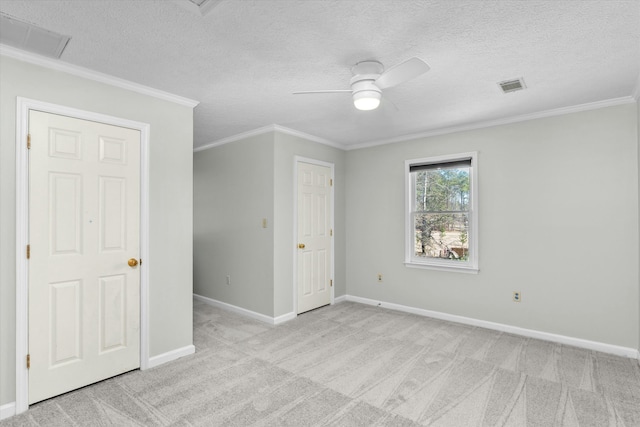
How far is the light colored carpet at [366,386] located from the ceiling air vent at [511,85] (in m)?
2.46

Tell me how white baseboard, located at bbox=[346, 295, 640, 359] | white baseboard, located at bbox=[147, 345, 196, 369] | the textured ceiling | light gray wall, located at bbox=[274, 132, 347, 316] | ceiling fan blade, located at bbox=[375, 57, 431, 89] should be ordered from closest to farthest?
the textured ceiling, ceiling fan blade, located at bbox=[375, 57, 431, 89], white baseboard, located at bbox=[147, 345, 196, 369], white baseboard, located at bbox=[346, 295, 640, 359], light gray wall, located at bbox=[274, 132, 347, 316]

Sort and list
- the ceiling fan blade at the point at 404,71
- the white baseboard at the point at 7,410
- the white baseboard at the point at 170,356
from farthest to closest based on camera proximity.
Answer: the white baseboard at the point at 170,356, the white baseboard at the point at 7,410, the ceiling fan blade at the point at 404,71

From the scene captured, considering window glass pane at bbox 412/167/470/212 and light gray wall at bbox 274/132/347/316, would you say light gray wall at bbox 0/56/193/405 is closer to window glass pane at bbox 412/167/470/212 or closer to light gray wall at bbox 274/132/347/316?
light gray wall at bbox 274/132/347/316

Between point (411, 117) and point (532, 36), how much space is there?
1708 mm

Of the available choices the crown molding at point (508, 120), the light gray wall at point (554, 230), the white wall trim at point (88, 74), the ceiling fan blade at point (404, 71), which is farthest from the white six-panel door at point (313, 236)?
the ceiling fan blade at point (404, 71)

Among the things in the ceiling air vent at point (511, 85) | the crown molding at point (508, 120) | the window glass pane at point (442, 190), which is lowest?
the window glass pane at point (442, 190)

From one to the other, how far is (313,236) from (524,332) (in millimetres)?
2773

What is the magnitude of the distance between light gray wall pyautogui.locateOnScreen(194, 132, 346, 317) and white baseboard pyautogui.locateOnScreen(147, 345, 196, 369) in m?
1.15

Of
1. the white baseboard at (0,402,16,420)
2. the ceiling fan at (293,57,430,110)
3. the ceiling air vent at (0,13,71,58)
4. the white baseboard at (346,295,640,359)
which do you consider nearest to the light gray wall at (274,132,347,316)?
the white baseboard at (346,295,640,359)

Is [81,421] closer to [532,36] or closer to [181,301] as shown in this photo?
[181,301]

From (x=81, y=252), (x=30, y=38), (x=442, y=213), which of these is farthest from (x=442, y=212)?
(x=30, y=38)

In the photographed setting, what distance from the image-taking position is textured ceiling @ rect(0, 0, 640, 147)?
6.00ft

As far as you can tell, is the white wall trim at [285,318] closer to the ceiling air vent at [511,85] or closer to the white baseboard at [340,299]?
the white baseboard at [340,299]

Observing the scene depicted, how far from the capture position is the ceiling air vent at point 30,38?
6.45ft
